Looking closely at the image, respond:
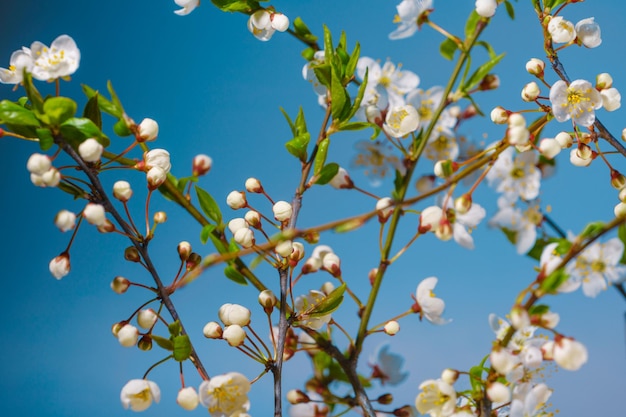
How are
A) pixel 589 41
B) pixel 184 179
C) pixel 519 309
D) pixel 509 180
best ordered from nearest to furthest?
1. pixel 519 309
2. pixel 509 180
3. pixel 184 179
4. pixel 589 41

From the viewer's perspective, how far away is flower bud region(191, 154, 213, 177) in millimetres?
778

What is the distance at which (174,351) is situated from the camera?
659 millimetres

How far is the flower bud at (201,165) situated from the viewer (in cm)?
78

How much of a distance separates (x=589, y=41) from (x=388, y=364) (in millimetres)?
484

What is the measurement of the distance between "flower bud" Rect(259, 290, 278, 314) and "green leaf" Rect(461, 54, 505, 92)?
11.4 inches

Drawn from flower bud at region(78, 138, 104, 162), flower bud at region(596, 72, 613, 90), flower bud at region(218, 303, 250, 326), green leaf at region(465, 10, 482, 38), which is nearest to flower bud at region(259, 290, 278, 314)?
flower bud at region(218, 303, 250, 326)

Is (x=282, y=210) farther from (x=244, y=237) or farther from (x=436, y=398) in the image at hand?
(x=436, y=398)

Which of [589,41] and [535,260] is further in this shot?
[589,41]

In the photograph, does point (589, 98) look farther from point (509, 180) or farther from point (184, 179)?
point (184, 179)

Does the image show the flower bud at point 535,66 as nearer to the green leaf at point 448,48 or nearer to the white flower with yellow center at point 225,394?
the green leaf at point 448,48

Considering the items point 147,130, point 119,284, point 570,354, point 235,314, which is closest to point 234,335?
point 235,314

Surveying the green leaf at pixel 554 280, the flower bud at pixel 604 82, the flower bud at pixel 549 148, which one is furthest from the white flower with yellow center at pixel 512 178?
the flower bud at pixel 604 82

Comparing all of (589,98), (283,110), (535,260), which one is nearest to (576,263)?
(535,260)

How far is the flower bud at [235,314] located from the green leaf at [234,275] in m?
0.04
